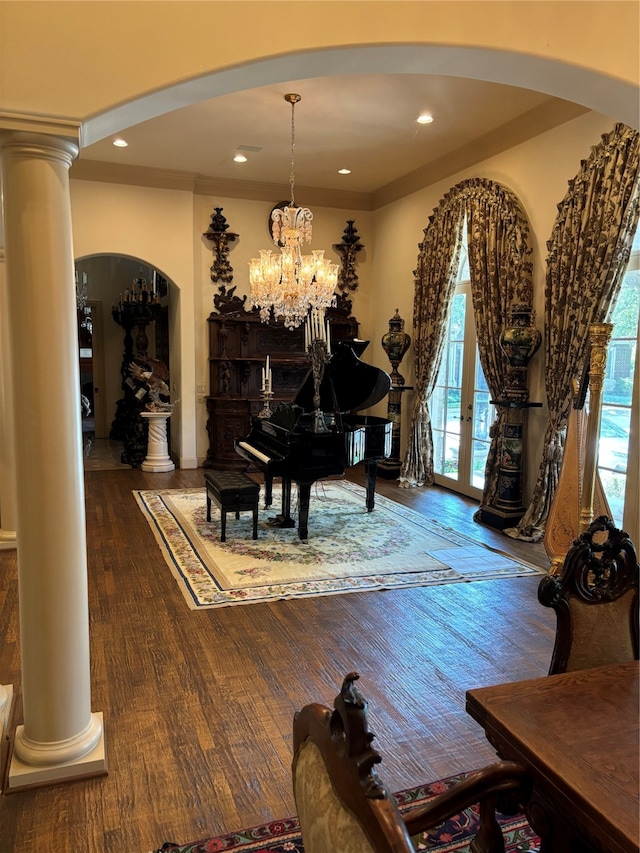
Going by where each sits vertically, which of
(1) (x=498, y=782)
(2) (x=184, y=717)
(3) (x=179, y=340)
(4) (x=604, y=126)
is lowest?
(2) (x=184, y=717)

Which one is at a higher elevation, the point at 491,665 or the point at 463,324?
the point at 463,324

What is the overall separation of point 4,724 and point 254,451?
3717 mm

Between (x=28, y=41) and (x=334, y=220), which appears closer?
(x=28, y=41)

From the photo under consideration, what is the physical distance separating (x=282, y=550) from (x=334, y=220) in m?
5.58

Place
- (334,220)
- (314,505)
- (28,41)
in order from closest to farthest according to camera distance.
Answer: (28,41) → (314,505) → (334,220)

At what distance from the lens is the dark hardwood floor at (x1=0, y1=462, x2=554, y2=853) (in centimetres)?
222

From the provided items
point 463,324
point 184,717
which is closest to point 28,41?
point 184,717

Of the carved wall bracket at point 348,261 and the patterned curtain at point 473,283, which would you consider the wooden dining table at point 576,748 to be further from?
the carved wall bracket at point 348,261

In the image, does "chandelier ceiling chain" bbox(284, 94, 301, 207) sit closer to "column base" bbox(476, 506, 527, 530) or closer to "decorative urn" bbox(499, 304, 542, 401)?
"decorative urn" bbox(499, 304, 542, 401)

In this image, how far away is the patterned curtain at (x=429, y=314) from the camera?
23.0 ft

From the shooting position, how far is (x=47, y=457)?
2195mm

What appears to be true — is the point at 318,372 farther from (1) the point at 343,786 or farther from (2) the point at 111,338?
(2) the point at 111,338

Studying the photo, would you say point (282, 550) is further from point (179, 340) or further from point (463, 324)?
point (179, 340)

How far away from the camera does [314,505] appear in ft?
21.7
